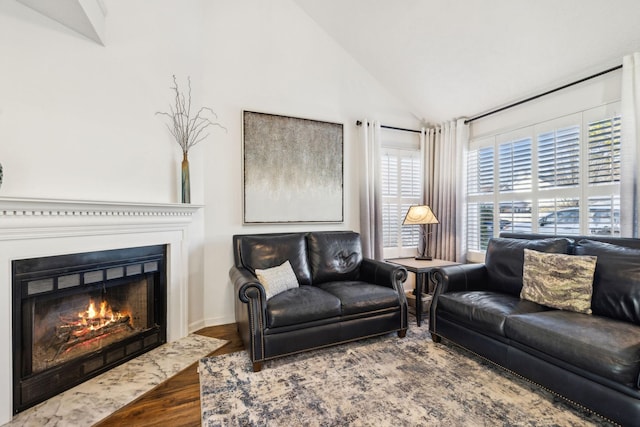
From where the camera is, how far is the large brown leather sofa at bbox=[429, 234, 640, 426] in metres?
1.54

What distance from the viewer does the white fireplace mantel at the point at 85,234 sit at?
1695 mm

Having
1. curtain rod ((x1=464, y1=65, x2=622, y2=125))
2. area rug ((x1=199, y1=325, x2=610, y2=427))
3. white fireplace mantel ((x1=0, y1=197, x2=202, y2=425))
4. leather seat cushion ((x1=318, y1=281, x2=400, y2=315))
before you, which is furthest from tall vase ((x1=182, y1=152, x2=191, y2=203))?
curtain rod ((x1=464, y1=65, x2=622, y2=125))

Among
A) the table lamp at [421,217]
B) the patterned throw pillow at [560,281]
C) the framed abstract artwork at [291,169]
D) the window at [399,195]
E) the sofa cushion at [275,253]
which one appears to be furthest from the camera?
the window at [399,195]

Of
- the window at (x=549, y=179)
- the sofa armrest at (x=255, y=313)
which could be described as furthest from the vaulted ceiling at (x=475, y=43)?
the sofa armrest at (x=255, y=313)

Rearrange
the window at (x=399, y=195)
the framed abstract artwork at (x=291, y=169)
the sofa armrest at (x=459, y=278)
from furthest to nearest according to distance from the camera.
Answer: the window at (x=399, y=195) < the framed abstract artwork at (x=291, y=169) < the sofa armrest at (x=459, y=278)

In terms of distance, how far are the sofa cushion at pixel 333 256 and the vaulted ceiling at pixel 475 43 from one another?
2124mm

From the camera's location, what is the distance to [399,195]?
4.18 meters

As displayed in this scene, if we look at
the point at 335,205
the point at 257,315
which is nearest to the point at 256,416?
the point at 257,315

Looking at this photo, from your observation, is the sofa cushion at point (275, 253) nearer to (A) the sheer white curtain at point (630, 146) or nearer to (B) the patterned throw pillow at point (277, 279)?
(B) the patterned throw pillow at point (277, 279)

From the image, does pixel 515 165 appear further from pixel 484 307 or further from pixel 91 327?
pixel 91 327

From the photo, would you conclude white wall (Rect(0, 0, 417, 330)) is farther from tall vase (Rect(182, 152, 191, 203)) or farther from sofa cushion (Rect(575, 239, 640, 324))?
sofa cushion (Rect(575, 239, 640, 324))

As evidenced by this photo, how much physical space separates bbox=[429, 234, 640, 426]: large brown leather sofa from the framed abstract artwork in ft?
5.09

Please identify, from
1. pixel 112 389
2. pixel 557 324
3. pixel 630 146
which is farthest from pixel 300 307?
pixel 630 146

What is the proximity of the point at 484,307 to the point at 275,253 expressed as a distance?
1.85 metres
